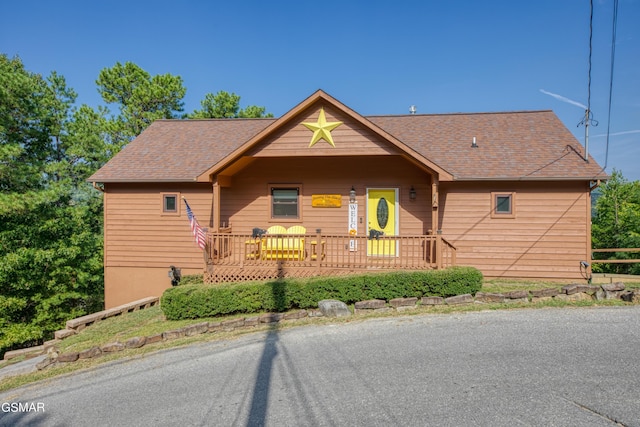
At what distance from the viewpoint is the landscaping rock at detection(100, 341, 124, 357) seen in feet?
21.2

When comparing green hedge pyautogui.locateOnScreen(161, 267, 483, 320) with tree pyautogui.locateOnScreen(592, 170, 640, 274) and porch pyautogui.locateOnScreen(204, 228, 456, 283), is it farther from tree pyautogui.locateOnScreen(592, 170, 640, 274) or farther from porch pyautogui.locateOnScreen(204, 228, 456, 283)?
tree pyautogui.locateOnScreen(592, 170, 640, 274)

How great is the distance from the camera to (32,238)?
12.6 metres

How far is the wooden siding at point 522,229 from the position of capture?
9.92 metres

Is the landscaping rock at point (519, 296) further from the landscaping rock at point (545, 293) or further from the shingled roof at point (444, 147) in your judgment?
the shingled roof at point (444, 147)

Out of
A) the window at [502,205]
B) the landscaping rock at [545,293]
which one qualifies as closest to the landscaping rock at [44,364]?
the landscaping rock at [545,293]

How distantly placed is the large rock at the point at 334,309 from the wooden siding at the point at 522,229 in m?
4.65

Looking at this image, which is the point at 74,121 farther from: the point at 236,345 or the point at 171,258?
the point at 236,345

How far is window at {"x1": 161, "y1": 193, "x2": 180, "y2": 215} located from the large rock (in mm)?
6339

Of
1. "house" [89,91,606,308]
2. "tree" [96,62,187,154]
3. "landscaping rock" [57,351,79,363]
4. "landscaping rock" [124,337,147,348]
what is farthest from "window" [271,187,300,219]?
"tree" [96,62,187,154]

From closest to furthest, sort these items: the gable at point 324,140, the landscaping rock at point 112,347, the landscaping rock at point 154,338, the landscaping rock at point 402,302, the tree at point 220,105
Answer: the landscaping rock at point 112,347
the landscaping rock at point 154,338
the landscaping rock at point 402,302
the gable at point 324,140
the tree at point 220,105

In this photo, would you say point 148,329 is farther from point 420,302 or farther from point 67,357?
point 420,302

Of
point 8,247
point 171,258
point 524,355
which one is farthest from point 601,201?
point 8,247

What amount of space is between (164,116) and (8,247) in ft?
46.7

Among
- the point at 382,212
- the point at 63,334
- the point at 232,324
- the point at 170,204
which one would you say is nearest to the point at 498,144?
the point at 382,212
